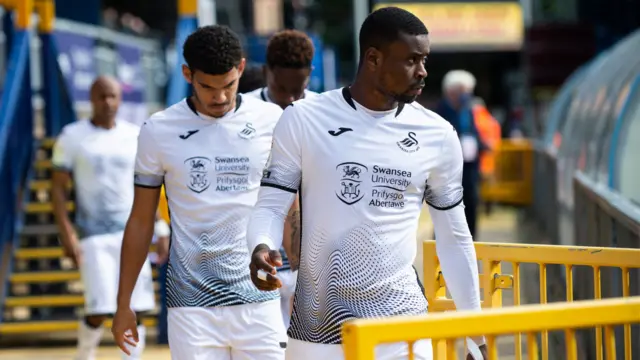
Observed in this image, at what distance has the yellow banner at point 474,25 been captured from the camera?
33531 mm

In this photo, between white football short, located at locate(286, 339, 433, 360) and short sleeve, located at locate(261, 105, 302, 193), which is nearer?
white football short, located at locate(286, 339, 433, 360)

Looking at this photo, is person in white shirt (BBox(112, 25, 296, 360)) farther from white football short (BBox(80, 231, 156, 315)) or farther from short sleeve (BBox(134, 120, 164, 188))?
white football short (BBox(80, 231, 156, 315))

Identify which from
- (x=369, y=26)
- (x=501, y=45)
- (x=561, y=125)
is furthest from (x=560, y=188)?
(x=501, y=45)

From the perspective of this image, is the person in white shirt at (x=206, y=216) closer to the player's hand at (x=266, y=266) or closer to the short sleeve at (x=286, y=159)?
the short sleeve at (x=286, y=159)

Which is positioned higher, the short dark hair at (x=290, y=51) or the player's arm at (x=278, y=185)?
the short dark hair at (x=290, y=51)

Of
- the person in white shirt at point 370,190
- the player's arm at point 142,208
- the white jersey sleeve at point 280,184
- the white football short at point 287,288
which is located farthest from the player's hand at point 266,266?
the white football short at point 287,288

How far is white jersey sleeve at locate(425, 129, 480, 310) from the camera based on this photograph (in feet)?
15.1

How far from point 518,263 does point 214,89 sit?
144 centimetres

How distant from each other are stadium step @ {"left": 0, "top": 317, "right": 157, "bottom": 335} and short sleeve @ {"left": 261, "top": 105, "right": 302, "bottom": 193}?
6.52 metres

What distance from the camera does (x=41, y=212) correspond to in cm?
1205

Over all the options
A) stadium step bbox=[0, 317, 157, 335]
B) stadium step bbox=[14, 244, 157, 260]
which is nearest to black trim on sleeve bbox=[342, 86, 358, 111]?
stadium step bbox=[0, 317, 157, 335]

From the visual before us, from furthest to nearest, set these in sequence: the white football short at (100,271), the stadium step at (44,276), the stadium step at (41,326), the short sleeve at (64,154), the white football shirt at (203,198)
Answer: the stadium step at (44,276) < the stadium step at (41,326) < the short sleeve at (64,154) < the white football short at (100,271) < the white football shirt at (203,198)

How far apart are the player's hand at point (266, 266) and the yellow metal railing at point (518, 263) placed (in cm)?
126

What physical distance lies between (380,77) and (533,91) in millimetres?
23493
